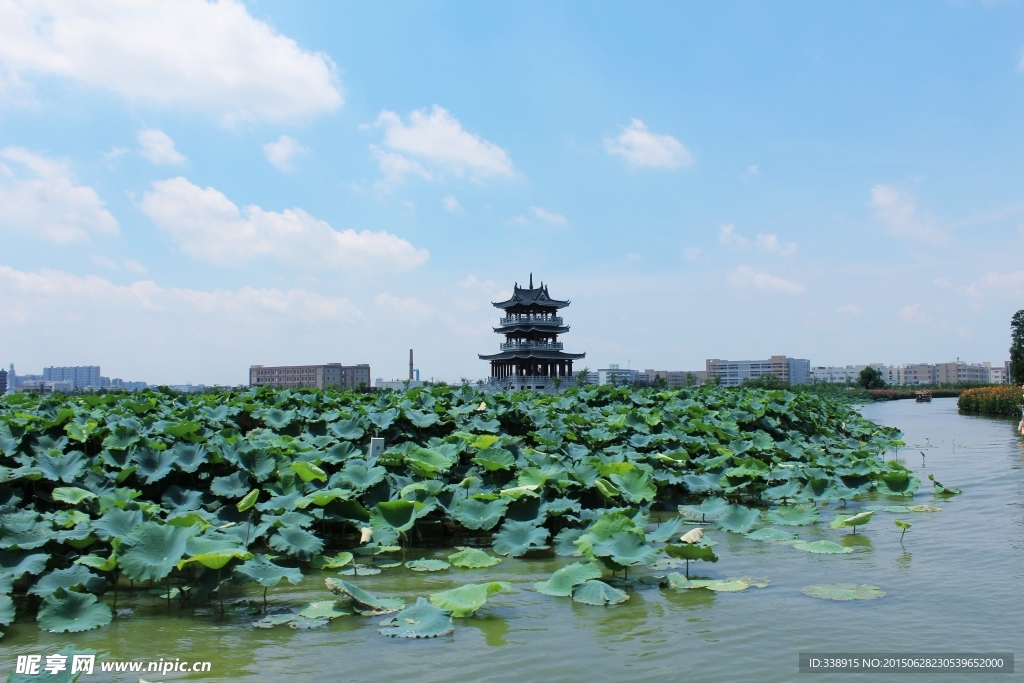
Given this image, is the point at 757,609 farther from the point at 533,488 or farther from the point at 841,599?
the point at 533,488

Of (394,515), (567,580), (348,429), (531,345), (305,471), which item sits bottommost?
(567,580)

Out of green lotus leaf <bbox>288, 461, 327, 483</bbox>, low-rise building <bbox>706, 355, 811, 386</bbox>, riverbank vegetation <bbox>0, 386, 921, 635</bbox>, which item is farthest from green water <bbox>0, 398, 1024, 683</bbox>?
low-rise building <bbox>706, 355, 811, 386</bbox>

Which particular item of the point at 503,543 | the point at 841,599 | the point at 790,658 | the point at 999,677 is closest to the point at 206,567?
the point at 503,543

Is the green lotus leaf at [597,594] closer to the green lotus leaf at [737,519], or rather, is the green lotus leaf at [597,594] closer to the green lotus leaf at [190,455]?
the green lotus leaf at [737,519]

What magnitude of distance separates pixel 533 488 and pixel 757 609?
171 centimetres

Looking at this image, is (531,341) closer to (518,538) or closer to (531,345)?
(531,345)

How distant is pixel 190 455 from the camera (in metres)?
5.01

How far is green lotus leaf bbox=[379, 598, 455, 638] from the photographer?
10.4ft

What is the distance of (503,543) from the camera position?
448 centimetres

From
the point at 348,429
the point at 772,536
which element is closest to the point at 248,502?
the point at 348,429

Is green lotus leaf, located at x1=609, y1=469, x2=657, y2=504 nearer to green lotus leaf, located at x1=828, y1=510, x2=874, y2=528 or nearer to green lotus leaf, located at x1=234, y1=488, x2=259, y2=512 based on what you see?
green lotus leaf, located at x1=828, y1=510, x2=874, y2=528

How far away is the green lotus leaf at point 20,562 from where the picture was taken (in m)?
3.27

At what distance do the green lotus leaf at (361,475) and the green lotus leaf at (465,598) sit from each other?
58.0 inches

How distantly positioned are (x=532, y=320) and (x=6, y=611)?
3937 cm
